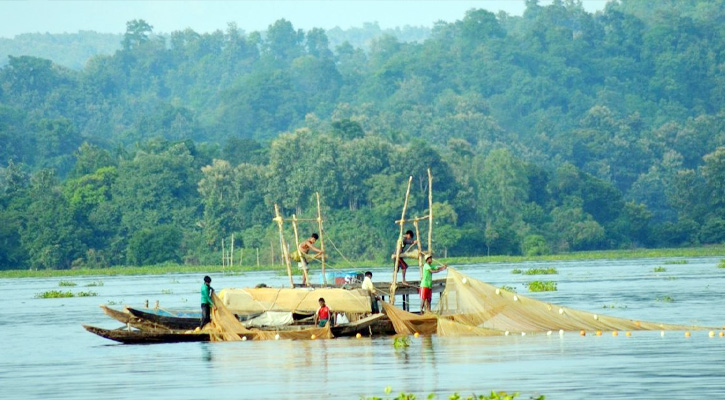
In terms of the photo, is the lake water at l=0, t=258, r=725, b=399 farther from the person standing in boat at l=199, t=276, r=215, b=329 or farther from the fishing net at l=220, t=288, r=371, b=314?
the fishing net at l=220, t=288, r=371, b=314

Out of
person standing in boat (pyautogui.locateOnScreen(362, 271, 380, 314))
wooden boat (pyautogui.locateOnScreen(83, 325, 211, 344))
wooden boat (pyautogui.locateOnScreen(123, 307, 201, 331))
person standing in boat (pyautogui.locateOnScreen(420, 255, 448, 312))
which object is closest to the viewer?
person standing in boat (pyautogui.locateOnScreen(420, 255, 448, 312))

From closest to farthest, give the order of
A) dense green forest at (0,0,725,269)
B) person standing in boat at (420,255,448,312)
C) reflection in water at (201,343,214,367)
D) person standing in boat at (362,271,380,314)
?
reflection in water at (201,343,214,367)
person standing in boat at (420,255,448,312)
person standing in boat at (362,271,380,314)
dense green forest at (0,0,725,269)

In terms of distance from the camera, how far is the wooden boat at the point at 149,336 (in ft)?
119

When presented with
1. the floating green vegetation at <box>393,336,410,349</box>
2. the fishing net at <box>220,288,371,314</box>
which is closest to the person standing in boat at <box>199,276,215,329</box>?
the fishing net at <box>220,288,371,314</box>

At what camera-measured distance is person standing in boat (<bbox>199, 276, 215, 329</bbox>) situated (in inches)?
1403

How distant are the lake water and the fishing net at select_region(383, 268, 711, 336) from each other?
298 mm

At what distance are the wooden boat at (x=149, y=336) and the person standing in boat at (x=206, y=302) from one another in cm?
33

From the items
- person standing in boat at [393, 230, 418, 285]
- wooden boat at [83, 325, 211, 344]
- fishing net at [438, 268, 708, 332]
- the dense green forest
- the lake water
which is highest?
the dense green forest

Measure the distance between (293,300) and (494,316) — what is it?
18.5 feet

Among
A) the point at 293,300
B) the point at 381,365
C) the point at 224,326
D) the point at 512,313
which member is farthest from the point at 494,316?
the point at 224,326

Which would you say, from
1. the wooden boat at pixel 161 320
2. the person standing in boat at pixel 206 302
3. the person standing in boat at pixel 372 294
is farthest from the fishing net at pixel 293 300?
the person standing in boat at pixel 206 302

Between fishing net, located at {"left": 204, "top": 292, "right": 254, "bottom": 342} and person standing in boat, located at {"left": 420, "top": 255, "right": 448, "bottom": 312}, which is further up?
person standing in boat, located at {"left": 420, "top": 255, "right": 448, "bottom": 312}

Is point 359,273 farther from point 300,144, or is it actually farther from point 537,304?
point 300,144

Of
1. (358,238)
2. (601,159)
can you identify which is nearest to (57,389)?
→ (358,238)
